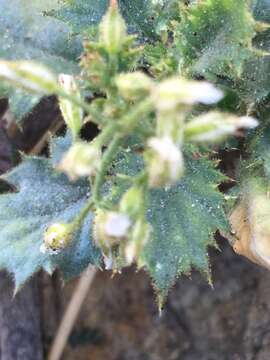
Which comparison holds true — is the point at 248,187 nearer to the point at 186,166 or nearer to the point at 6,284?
the point at 186,166

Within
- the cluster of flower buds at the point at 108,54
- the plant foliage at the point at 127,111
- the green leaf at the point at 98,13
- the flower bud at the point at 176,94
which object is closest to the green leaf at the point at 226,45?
the plant foliage at the point at 127,111

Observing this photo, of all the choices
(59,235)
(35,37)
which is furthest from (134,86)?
(35,37)

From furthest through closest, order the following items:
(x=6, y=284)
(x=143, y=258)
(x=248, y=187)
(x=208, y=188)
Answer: (x=6, y=284) → (x=248, y=187) → (x=208, y=188) → (x=143, y=258)

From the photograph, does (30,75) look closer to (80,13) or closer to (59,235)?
(59,235)

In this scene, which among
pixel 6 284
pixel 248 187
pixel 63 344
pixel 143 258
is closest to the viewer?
pixel 143 258

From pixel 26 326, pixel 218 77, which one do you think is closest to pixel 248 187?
pixel 218 77

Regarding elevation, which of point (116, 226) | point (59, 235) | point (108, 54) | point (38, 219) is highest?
point (108, 54)

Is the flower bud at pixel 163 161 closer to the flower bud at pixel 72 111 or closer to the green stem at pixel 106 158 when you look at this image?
the green stem at pixel 106 158
